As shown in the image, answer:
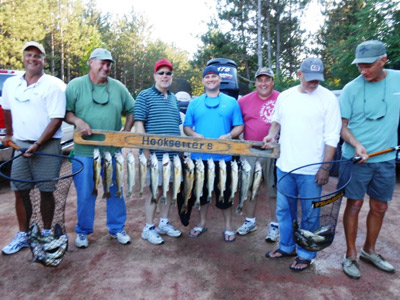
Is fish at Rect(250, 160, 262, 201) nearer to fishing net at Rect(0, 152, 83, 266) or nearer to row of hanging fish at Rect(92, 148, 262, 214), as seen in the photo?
row of hanging fish at Rect(92, 148, 262, 214)

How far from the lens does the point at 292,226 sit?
12.1ft

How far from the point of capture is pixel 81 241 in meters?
3.99

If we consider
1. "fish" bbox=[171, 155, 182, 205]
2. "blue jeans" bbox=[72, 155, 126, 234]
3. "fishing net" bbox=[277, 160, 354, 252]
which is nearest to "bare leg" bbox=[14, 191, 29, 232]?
"blue jeans" bbox=[72, 155, 126, 234]

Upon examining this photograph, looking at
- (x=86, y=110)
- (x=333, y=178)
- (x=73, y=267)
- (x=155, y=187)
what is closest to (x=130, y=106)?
(x=86, y=110)

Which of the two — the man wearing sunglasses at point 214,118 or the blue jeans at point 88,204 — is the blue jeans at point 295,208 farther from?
the blue jeans at point 88,204

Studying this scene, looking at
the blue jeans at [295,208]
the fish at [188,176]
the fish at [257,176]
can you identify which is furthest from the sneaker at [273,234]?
the fish at [188,176]

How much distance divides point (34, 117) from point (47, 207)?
1027 mm

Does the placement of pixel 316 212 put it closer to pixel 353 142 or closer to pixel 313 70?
pixel 353 142

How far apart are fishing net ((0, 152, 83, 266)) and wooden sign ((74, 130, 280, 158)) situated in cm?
42

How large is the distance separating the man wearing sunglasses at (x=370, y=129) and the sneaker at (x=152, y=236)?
2.22 m

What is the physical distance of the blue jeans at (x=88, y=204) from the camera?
3.89 meters

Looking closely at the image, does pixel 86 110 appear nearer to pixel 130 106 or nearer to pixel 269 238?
pixel 130 106

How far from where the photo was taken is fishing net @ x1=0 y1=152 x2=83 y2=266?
3.20 metres

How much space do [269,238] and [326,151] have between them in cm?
155
